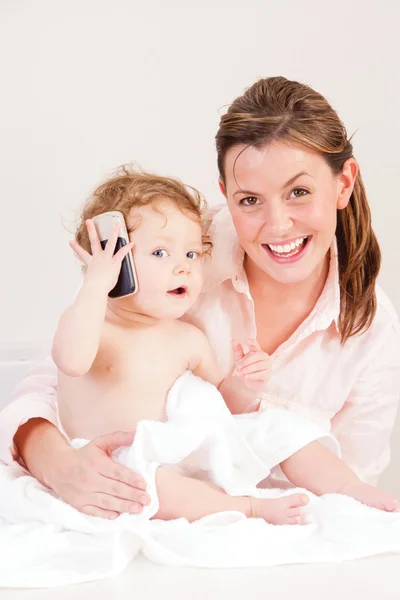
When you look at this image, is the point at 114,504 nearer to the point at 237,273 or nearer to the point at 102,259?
the point at 102,259

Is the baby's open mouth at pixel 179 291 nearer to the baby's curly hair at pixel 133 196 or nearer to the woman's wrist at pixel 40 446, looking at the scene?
the baby's curly hair at pixel 133 196

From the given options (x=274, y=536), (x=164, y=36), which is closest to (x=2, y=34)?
(x=164, y=36)

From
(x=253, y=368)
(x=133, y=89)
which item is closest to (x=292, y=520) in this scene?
(x=253, y=368)

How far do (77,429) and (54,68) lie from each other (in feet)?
3.95

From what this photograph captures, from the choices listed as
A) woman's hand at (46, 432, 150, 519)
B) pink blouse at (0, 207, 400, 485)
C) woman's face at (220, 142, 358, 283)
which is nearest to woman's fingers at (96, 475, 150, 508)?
woman's hand at (46, 432, 150, 519)

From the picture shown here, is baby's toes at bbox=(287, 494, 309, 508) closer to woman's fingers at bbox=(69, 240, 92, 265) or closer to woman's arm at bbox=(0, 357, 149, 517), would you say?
woman's arm at bbox=(0, 357, 149, 517)

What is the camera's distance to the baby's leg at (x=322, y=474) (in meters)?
1.41

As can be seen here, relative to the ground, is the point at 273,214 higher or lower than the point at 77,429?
higher

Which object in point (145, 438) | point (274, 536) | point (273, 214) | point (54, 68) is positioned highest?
point (54, 68)

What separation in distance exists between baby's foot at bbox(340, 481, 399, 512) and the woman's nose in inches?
16.7

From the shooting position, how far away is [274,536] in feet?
4.10

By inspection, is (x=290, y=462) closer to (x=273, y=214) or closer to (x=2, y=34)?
(x=273, y=214)

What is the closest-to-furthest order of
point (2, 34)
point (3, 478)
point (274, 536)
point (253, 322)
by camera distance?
point (274, 536) → point (3, 478) → point (253, 322) → point (2, 34)

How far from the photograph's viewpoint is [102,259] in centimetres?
140
